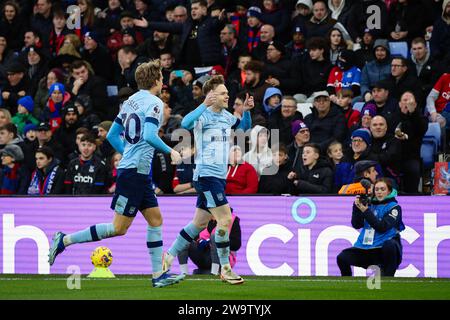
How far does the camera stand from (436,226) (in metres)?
15.2

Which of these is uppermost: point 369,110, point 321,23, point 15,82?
point 321,23

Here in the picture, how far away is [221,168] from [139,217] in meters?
4.17

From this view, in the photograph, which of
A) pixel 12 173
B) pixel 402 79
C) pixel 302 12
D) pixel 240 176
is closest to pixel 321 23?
pixel 302 12

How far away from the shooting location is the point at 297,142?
57.2 feet

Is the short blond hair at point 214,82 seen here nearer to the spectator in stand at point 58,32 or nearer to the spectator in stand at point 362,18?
the spectator in stand at point 362,18

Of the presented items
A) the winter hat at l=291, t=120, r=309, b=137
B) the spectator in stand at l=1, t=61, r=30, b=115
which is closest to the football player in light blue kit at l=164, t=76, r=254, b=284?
the winter hat at l=291, t=120, r=309, b=137

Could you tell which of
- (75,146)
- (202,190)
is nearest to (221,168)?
(202,190)

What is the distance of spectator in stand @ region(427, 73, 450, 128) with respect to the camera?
58.2ft

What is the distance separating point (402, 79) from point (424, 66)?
99 cm

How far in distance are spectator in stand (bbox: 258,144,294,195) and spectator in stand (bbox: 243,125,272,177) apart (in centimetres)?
8

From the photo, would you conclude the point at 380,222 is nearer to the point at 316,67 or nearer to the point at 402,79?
the point at 402,79

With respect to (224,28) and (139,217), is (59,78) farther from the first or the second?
(139,217)

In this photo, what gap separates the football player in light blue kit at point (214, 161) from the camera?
12.6 metres

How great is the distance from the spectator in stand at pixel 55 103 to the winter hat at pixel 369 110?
5974 millimetres
